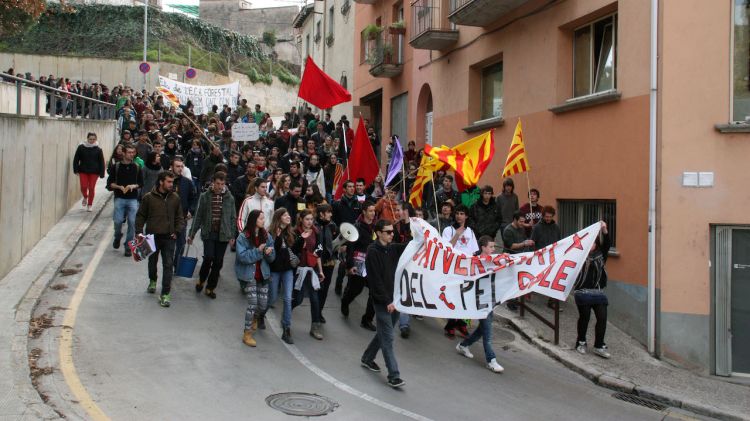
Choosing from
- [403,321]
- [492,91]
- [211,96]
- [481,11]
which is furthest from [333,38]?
[403,321]

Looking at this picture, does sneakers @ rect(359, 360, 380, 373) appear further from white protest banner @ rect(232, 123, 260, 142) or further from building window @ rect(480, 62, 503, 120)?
white protest banner @ rect(232, 123, 260, 142)

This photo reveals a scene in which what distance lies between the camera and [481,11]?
49.0 ft

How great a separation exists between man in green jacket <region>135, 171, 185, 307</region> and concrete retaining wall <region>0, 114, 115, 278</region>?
238cm

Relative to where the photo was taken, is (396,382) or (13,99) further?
(13,99)

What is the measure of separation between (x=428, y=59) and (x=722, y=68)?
10671 mm

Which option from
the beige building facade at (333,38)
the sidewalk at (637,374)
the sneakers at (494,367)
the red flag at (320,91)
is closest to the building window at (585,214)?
the sidewalk at (637,374)

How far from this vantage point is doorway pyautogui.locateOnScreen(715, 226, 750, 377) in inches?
398

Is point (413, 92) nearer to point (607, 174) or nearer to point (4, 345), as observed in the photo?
point (607, 174)

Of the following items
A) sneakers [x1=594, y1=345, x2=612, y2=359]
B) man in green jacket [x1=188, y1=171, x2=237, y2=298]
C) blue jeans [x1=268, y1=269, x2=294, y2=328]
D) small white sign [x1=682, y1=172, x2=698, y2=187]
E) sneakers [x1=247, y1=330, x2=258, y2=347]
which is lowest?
sneakers [x1=594, y1=345, x2=612, y2=359]

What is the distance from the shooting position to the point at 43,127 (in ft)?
41.7

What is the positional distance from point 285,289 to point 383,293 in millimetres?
1670

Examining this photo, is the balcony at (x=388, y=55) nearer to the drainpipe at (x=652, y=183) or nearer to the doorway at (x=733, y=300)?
the drainpipe at (x=652, y=183)

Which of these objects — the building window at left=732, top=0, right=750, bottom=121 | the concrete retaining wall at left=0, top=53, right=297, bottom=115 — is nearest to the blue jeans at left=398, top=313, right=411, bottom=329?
the building window at left=732, top=0, right=750, bottom=121

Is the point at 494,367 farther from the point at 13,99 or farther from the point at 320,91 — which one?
the point at 320,91
